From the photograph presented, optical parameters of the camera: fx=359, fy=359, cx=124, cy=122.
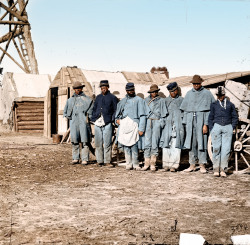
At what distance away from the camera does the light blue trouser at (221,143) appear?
284 inches

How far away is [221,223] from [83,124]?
4985 millimetres

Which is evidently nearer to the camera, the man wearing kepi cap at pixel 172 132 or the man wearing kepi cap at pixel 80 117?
the man wearing kepi cap at pixel 172 132

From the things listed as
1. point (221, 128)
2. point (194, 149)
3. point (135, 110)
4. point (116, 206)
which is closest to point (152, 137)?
point (135, 110)

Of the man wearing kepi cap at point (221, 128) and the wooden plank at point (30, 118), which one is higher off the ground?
the man wearing kepi cap at point (221, 128)

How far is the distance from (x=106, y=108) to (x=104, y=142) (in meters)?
0.80

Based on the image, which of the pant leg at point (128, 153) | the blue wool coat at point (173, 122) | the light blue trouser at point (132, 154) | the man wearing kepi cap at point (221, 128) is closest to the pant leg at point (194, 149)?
the blue wool coat at point (173, 122)

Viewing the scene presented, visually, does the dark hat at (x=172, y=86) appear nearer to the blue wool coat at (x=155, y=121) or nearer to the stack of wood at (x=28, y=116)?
the blue wool coat at (x=155, y=121)

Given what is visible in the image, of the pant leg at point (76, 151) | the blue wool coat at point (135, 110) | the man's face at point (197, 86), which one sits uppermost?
the man's face at point (197, 86)

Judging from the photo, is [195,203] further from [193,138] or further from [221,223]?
[193,138]

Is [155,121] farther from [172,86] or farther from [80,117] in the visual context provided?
[80,117]

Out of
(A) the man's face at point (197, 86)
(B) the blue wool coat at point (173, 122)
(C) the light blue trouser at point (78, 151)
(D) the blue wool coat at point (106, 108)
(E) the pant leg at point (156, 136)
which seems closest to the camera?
(A) the man's face at point (197, 86)

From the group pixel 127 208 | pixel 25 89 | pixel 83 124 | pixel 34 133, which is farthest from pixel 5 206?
pixel 25 89

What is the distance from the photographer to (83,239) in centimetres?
372

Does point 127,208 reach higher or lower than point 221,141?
lower
